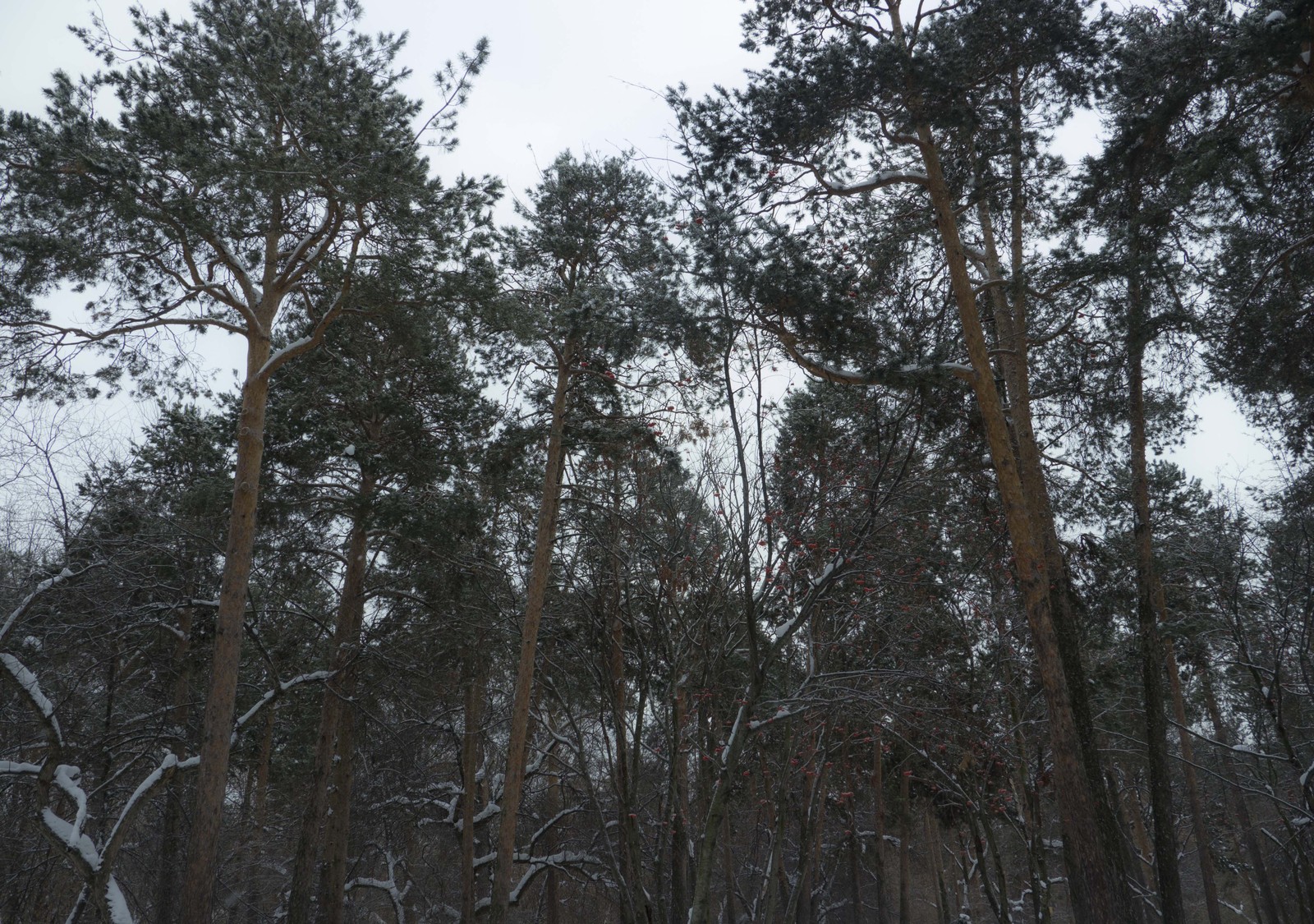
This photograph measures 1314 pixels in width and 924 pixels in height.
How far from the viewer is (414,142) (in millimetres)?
9562

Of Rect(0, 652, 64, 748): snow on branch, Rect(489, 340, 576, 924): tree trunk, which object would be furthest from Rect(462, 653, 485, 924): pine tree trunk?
Rect(0, 652, 64, 748): snow on branch

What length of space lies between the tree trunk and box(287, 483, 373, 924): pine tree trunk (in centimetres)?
249

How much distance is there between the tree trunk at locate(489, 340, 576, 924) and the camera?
985 cm

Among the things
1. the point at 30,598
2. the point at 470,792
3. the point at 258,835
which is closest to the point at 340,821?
the point at 470,792

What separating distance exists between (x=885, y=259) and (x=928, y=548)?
4.57m

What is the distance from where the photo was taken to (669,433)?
36.5ft

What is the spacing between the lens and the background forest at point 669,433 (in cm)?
815

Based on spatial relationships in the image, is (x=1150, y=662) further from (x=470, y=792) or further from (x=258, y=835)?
(x=258, y=835)

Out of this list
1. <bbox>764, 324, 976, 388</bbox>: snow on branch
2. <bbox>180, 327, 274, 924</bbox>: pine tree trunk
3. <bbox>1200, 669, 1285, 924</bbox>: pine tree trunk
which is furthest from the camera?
<bbox>1200, 669, 1285, 924</bbox>: pine tree trunk

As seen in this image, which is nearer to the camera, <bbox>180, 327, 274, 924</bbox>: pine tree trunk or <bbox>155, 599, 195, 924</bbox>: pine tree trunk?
<bbox>180, 327, 274, 924</bbox>: pine tree trunk

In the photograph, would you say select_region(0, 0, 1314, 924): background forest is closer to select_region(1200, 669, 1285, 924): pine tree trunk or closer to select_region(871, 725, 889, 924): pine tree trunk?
select_region(871, 725, 889, 924): pine tree trunk

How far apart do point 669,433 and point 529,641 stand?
3.28m

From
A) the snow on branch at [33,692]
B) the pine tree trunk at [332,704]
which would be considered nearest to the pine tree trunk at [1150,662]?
the pine tree trunk at [332,704]

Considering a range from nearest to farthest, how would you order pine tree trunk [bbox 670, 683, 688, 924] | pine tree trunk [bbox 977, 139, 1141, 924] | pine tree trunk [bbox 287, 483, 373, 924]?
pine tree trunk [bbox 977, 139, 1141, 924] → pine tree trunk [bbox 670, 683, 688, 924] → pine tree trunk [bbox 287, 483, 373, 924]
